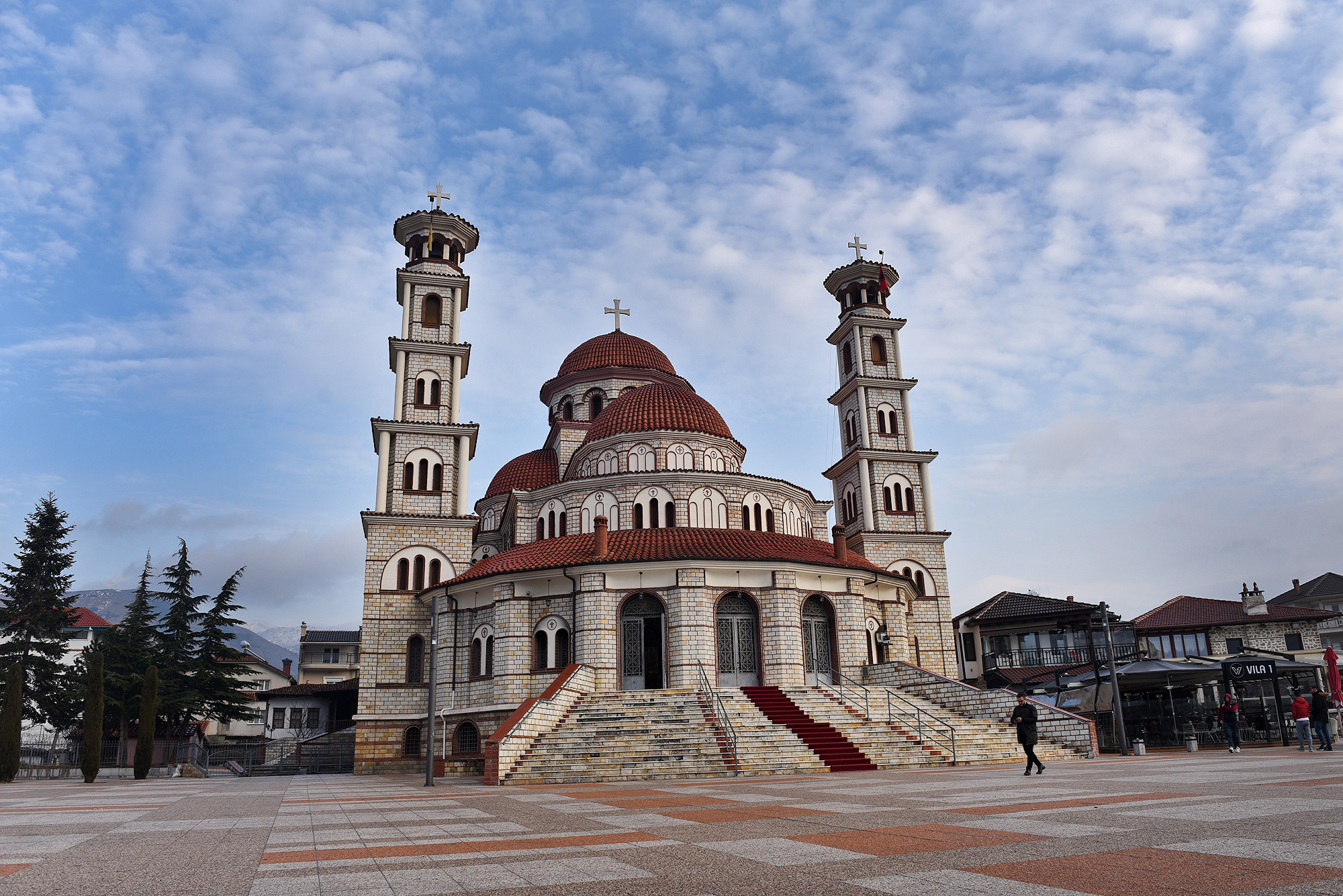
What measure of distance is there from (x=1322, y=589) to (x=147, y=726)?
66.7 m

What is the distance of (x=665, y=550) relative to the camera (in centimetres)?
2956

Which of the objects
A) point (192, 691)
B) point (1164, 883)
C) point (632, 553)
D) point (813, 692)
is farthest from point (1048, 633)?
point (1164, 883)

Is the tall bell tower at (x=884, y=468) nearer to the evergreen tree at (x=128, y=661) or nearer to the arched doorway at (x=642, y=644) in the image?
the arched doorway at (x=642, y=644)

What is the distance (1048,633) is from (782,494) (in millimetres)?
23482

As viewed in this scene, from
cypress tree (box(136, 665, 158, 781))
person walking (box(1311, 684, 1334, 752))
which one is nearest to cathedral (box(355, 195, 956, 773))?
cypress tree (box(136, 665, 158, 781))

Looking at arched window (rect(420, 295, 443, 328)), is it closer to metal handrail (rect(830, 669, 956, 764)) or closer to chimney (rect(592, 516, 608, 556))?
chimney (rect(592, 516, 608, 556))

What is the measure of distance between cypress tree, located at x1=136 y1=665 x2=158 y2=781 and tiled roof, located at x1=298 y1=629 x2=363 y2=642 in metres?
44.8

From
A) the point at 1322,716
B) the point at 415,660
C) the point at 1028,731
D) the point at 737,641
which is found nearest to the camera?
the point at 1028,731

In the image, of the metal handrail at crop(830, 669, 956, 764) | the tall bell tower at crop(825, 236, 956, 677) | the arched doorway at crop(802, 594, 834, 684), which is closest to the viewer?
the metal handrail at crop(830, 669, 956, 764)

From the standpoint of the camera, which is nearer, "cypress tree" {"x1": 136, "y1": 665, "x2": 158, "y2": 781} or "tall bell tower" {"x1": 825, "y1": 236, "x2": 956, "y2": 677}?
"cypress tree" {"x1": 136, "y1": 665, "x2": 158, "y2": 781}

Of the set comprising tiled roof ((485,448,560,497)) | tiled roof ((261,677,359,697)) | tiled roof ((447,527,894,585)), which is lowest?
tiled roof ((261,677,359,697))

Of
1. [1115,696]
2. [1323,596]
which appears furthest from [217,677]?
[1323,596]

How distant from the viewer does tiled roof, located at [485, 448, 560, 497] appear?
44281mm

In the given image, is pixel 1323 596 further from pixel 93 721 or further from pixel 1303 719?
pixel 93 721
